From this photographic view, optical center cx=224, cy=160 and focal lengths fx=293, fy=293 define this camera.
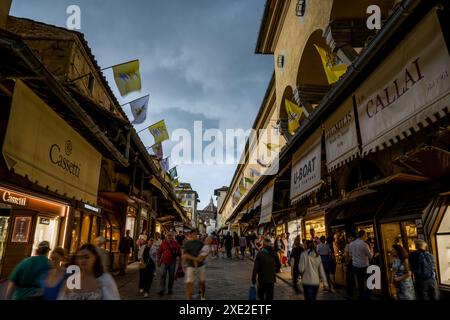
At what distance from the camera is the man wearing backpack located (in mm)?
5809

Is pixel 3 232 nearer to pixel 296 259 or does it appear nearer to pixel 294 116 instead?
pixel 296 259

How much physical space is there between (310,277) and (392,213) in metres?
3.02

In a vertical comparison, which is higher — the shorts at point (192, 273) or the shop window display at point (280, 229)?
the shop window display at point (280, 229)

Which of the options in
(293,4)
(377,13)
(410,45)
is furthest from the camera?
(293,4)

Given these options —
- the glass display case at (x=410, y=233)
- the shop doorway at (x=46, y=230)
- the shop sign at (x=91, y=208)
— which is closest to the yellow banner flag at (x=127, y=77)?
the shop sign at (x=91, y=208)

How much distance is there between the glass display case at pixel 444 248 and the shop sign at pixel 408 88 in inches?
109

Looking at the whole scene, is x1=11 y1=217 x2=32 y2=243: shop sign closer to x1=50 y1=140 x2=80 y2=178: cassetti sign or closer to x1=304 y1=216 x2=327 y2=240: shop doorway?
x1=50 y1=140 x2=80 y2=178: cassetti sign

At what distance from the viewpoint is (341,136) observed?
6625 mm

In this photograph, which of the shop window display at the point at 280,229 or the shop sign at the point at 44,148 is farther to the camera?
the shop window display at the point at 280,229

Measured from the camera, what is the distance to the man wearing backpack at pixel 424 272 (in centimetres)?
581

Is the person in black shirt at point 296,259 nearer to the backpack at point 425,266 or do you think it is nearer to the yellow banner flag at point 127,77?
the backpack at point 425,266

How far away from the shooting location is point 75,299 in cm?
321
